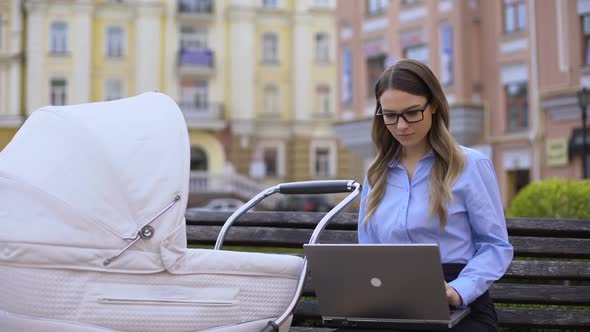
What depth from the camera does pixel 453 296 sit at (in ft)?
9.29

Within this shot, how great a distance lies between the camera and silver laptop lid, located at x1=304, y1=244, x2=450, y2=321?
269 centimetres

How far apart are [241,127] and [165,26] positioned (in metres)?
5.66

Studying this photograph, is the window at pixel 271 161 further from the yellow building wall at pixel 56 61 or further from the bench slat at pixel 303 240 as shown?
the bench slat at pixel 303 240

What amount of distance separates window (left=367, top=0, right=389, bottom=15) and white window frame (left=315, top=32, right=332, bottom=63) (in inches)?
425

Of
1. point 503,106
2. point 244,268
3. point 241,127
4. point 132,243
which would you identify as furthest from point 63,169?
point 241,127

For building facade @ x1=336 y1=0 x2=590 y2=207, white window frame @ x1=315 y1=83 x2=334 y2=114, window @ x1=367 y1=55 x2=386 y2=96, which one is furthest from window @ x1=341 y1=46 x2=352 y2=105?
white window frame @ x1=315 y1=83 x2=334 y2=114

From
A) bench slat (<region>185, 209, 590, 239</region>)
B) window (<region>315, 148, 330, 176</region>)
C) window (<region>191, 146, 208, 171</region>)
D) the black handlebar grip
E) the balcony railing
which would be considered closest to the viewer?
the black handlebar grip

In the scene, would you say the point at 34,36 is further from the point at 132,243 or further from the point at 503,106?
the point at 132,243

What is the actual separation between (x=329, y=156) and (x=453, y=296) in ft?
119

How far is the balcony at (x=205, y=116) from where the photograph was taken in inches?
1457

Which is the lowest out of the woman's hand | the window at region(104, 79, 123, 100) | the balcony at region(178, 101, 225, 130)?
the woman's hand

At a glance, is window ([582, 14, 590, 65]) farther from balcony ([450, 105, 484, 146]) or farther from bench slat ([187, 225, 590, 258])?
bench slat ([187, 225, 590, 258])

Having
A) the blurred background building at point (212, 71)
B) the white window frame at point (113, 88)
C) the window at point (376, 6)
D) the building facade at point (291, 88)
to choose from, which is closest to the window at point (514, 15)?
the window at point (376, 6)

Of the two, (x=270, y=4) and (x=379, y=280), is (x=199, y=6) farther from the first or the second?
(x=379, y=280)
